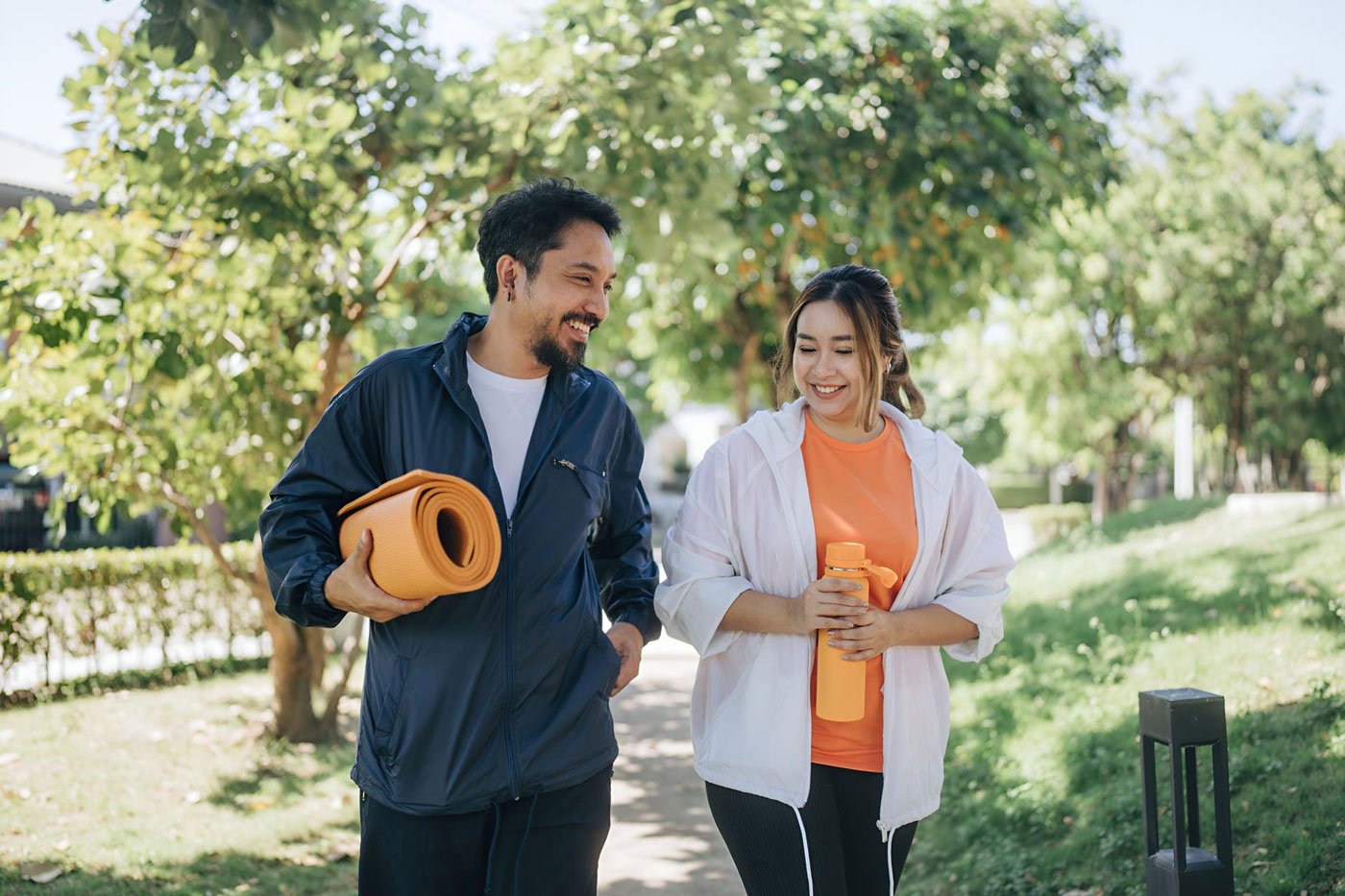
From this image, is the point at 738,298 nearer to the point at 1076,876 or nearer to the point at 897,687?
the point at 1076,876

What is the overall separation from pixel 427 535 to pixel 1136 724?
4.54m

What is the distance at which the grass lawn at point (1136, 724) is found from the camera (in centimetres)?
454

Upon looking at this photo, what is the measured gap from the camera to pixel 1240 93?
25219mm

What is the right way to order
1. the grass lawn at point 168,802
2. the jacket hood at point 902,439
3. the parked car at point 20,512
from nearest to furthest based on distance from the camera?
the jacket hood at point 902,439
the grass lawn at point 168,802
the parked car at point 20,512

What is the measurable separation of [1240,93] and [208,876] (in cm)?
2625

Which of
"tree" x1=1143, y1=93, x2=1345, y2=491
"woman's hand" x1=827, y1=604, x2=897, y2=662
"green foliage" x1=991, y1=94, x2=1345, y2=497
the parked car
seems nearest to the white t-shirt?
"woman's hand" x1=827, y1=604, x2=897, y2=662

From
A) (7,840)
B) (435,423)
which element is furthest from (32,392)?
(435,423)

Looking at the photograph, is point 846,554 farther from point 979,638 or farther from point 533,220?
point 533,220

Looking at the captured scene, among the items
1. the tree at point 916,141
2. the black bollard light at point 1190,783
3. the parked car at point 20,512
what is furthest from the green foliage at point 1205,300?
the black bollard light at point 1190,783

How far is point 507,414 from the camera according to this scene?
2.88 metres

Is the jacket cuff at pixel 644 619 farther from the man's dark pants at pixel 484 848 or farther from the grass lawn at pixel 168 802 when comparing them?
the grass lawn at pixel 168 802

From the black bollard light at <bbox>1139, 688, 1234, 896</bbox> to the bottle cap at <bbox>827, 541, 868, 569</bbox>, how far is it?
109 cm

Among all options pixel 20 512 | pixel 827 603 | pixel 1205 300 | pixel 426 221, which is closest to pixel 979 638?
pixel 827 603

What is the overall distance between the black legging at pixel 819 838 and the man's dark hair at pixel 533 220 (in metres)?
1.38
